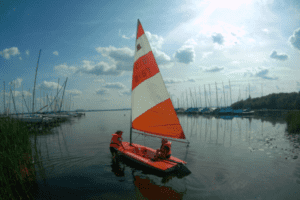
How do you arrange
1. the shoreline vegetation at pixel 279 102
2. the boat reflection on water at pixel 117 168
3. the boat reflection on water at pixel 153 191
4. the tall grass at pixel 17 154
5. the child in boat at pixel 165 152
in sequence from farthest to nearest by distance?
the shoreline vegetation at pixel 279 102
the boat reflection on water at pixel 117 168
the child in boat at pixel 165 152
the boat reflection on water at pixel 153 191
the tall grass at pixel 17 154

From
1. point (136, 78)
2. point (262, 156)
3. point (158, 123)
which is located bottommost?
point (262, 156)

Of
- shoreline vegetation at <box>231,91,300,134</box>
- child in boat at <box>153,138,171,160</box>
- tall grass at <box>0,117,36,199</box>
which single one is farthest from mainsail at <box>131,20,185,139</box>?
shoreline vegetation at <box>231,91,300,134</box>

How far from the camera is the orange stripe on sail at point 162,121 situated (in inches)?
368

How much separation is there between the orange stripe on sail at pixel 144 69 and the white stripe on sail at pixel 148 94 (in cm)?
27

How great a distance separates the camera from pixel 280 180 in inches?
354

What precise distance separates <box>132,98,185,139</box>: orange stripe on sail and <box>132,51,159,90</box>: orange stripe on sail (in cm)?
194

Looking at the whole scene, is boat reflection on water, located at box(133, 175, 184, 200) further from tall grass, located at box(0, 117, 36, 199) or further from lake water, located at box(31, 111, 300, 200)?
tall grass, located at box(0, 117, 36, 199)

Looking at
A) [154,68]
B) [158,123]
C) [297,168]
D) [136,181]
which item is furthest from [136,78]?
[297,168]

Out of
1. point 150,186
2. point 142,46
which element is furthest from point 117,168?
point 142,46

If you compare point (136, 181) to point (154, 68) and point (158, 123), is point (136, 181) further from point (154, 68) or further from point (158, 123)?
point (154, 68)

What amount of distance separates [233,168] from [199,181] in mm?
3445

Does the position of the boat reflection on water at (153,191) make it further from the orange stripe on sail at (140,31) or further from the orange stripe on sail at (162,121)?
the orange stripe on sail at (140,31)

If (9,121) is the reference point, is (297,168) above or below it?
below

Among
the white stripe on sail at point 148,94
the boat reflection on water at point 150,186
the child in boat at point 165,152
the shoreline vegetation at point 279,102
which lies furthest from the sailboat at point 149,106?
the shoreline vegetation at point 279,102
